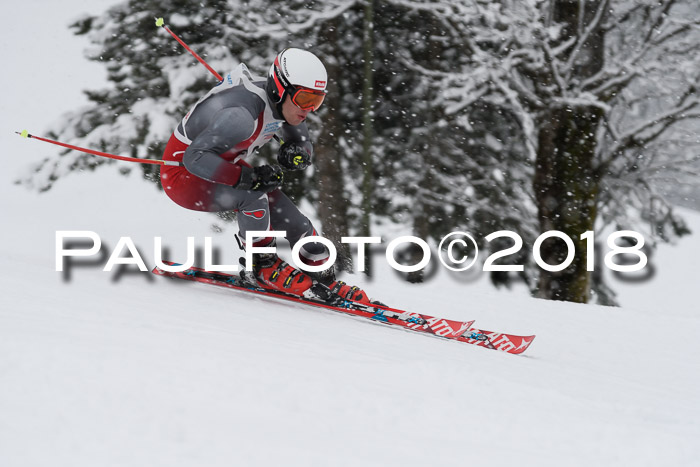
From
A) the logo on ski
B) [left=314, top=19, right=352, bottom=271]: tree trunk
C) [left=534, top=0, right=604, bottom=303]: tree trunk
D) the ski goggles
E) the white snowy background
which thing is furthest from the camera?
[left=314, top=19, right=352, bottom=271]: tree trunk

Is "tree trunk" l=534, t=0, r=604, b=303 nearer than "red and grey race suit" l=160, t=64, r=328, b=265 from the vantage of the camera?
No

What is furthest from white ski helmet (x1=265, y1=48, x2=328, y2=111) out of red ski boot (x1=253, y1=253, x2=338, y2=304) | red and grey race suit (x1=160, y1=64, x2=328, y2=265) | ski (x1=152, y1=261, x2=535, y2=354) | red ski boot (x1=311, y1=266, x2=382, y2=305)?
ski (x1=152, y1=261, x2=535, y2=354)

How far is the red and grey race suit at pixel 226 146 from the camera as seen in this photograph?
396 centimetres

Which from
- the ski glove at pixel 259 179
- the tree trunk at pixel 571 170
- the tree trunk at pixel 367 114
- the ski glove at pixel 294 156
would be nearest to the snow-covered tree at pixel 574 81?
the tree trunk at pixel 571 170

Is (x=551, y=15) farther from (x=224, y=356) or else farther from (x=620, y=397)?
(x=224, y=356)

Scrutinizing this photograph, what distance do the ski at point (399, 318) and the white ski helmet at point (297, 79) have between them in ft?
4.68

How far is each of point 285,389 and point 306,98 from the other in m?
2.43

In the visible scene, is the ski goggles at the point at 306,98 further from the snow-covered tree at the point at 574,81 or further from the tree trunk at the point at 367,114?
the tree trunk at the point at 367,114

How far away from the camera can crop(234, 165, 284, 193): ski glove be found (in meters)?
4.02

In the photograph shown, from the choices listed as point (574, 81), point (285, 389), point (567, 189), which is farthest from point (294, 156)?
point (567, 189)

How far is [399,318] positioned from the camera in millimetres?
4465

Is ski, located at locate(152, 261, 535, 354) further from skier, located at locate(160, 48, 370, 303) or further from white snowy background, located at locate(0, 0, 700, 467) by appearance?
white snowy background, located at locate(0, 0, 700, 467)

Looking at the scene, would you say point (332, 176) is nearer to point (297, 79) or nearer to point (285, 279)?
point (285, 279)

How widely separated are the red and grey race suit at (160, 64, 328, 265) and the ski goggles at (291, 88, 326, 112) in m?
0.19
